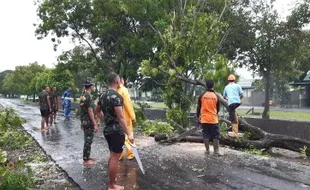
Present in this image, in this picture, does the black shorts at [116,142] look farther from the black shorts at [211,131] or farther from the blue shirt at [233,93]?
the blue shirt at [233,93]

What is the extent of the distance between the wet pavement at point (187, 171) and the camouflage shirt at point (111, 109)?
982 millimetres

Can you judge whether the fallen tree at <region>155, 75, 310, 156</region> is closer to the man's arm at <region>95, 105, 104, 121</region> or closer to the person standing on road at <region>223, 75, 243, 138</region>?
the person standing on road at <region>223, 75, 243, 138</region>

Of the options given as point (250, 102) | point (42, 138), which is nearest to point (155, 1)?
point (42, 138)

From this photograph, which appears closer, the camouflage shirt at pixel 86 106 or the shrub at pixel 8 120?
the camouflage shirt at pixel 86 106

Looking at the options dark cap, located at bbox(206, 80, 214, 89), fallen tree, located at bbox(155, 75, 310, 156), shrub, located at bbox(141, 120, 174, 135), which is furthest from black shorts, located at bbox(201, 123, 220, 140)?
shrub, located at bbox(141, 120, 174, 135)

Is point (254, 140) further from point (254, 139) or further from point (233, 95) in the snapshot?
point (233, 95)

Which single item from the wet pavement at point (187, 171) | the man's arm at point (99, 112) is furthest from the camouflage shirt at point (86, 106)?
the man's arm at point (99, 112)

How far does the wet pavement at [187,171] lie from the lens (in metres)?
5.70

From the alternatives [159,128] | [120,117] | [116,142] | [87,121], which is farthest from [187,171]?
[159,128]

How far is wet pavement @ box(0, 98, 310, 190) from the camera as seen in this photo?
5695 mm

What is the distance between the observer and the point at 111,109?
548 cm

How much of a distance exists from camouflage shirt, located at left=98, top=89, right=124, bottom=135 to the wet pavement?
982mm

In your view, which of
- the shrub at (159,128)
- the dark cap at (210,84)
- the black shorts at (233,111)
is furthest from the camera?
the shrub at (159,128)

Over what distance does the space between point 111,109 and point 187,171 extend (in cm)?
215
